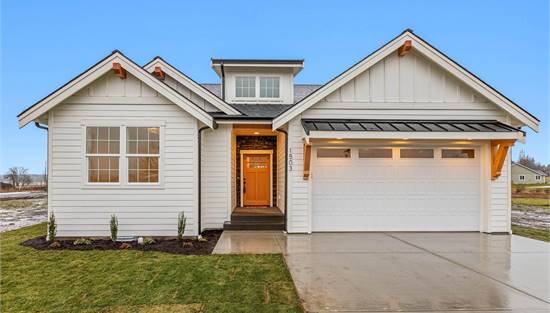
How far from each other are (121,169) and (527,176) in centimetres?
6203

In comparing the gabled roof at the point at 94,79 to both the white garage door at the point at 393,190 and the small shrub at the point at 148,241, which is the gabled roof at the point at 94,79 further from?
the white garage door at the point at 393,190

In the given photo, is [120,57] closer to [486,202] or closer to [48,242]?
[48,242]

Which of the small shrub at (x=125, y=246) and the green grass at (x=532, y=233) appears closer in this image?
the small shrub at (x=125, y=246)

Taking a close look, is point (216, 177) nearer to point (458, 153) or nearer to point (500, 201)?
point (458, 153)

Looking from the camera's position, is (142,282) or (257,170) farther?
(257,170)

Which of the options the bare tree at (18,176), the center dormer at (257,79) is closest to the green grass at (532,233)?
the center dormer at (257,79)

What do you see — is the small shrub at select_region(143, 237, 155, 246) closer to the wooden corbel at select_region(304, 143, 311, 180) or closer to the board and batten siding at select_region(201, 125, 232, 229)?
the board and batten siding at select_region(201, 125, 232, 229)

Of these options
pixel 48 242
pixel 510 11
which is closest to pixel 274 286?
pixel 48 242

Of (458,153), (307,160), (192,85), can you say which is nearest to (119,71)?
(192,85)

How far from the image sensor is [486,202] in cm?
908

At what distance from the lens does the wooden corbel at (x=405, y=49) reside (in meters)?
8.68

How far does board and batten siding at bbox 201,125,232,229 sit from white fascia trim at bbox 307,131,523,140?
301 cm

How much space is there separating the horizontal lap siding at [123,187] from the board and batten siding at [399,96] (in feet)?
12.8

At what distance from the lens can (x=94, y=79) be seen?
320 inches
